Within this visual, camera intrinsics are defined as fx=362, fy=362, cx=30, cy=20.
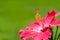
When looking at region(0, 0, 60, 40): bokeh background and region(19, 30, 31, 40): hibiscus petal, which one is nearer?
region(19, 30, 31, 40): hibiscus petal

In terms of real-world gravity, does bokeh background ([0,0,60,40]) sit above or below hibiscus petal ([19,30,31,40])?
above

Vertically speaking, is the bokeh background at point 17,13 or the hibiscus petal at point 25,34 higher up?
the bokeh background at point 17,13

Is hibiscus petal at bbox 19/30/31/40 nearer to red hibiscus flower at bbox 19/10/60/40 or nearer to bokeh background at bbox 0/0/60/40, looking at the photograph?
red hibiscus flower at bbox 19/10/60/40

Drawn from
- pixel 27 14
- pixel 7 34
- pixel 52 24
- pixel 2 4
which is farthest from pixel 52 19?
pixel 2 4

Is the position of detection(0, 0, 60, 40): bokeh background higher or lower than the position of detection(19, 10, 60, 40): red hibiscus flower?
higher

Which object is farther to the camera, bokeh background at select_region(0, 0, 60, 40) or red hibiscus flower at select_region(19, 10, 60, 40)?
bokeh background at select_region(0, 0, 60, 40)

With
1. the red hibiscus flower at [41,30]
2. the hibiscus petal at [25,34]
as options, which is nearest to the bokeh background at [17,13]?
the red hibiscus flower at [41,30]

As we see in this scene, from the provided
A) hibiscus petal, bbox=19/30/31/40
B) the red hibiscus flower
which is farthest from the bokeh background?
hibiscus petal, bbox=19/30/31/40

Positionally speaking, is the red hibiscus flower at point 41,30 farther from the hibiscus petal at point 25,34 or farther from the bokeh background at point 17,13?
the bokeh background at point 17,13

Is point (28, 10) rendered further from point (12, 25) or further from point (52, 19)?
point (52, 19)
